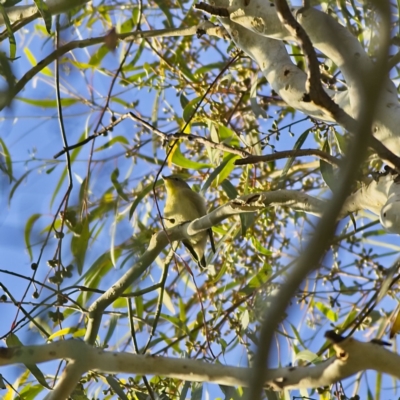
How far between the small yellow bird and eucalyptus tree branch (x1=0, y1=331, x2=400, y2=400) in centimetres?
190

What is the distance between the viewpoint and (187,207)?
3.20 meters

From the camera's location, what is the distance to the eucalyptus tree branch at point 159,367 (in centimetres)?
93

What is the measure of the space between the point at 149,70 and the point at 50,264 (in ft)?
3.97

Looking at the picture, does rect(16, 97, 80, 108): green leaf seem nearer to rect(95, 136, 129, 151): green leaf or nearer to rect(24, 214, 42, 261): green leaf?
rect(95, 136, 129, 151): green leaf

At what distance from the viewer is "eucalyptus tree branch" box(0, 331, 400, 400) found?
93 centimetres

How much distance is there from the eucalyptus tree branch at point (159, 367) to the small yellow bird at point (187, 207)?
6.24 ft

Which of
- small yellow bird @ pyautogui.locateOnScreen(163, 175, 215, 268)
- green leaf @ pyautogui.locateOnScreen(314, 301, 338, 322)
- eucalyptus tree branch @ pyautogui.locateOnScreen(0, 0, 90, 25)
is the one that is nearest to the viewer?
eucalyptus tree branch @ pyautogui.locateOnScreen(0, 0, 90, 25)

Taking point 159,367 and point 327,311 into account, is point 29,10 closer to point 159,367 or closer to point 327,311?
point 159,367

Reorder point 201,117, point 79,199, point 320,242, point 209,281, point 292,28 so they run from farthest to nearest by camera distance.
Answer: point 209,281 → point 201,117 → point 79,199 → point 292,28 → point 320,242

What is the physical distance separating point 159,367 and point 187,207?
212 cm

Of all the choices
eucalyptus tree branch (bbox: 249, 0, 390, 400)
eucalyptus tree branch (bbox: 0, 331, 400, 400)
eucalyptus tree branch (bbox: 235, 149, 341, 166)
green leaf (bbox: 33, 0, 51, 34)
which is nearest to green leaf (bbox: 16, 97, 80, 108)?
green leaf (bbox: 33, 0, 51, 34)

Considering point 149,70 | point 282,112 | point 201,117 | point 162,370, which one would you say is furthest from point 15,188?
point 282,112

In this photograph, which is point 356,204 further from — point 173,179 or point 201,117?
point 173,179

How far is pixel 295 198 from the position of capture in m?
1.50
